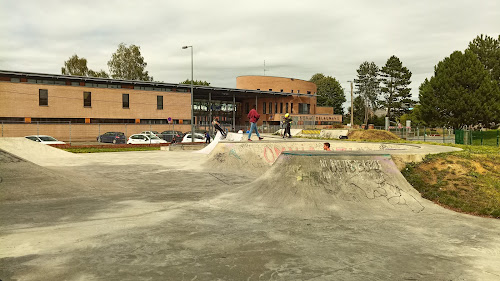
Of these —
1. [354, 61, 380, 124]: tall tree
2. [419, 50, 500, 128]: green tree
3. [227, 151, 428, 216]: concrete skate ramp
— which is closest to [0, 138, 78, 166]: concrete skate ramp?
[227, 151, 428, 216]: concrete skate ramp

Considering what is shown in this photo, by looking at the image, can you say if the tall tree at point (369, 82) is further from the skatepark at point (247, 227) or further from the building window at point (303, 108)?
the skatepark at point (247, 227)

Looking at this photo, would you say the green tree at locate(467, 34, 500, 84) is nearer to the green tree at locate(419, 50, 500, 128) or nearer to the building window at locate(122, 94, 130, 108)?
the green tree at locate(419, 50, 500, 128)

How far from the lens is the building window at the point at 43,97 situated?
4081 centimetres

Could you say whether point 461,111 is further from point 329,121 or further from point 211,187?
point 211,187

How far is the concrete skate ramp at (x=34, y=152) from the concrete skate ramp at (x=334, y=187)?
515 inches

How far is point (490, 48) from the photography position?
54.2 meters

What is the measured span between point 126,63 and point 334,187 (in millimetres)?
62824

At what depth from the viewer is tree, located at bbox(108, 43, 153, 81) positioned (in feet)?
212

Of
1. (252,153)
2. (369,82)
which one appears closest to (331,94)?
(369,82)

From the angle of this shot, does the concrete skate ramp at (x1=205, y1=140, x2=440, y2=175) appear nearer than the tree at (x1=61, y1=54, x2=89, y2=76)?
Yes

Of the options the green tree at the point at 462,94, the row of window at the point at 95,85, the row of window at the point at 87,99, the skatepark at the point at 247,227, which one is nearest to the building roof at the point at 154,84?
the row of window at the point at 95,85

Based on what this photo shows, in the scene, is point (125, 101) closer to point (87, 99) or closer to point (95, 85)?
point (95, 85)

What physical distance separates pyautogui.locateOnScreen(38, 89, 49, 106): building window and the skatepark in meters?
33.6

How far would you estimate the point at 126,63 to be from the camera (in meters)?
64.8
